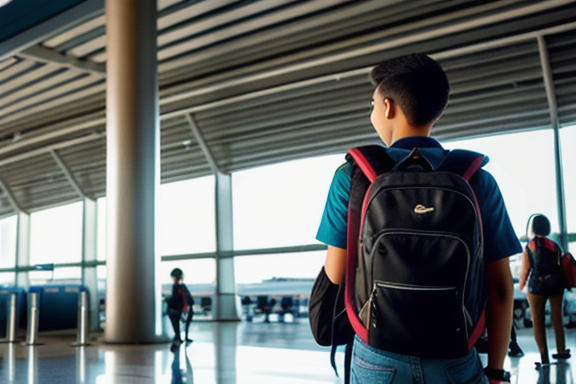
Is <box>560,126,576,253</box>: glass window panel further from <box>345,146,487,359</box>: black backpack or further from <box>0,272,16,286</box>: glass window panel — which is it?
<box>0,272,16,286</box>: glass window panel

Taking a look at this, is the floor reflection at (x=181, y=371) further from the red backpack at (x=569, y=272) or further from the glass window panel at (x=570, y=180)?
the glass window panel at (x=570, y=180)

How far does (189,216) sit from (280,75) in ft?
16.8

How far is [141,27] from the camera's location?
422 inches

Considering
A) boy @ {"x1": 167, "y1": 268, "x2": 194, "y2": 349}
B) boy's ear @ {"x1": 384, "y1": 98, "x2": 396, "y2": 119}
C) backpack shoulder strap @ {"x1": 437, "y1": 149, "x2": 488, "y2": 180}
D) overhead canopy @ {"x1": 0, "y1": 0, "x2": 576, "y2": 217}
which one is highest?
overhead canopy @ {"x1": 0, "y1": 0, "x2": 576, "y2": 217}

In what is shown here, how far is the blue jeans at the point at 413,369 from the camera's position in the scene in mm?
1348

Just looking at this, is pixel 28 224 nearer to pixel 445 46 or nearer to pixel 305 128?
pixel 305 128

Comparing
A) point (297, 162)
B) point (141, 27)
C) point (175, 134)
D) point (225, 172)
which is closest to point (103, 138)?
point (175, 134)

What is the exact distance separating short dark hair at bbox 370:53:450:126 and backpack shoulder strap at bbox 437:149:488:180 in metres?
0.15

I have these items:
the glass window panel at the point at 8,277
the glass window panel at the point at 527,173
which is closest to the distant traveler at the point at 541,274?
the glass window panel at the point at 527,173

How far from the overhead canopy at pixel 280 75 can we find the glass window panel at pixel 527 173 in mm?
355

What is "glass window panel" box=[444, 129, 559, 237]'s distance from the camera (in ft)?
40.1

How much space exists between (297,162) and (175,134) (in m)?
3.86

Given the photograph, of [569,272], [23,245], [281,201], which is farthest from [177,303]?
[23,245]

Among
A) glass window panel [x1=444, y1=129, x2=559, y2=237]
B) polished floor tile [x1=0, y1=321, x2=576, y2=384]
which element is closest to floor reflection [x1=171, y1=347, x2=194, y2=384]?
polished floor tile [x1=0, y1=321, x2=576, y2=384]
